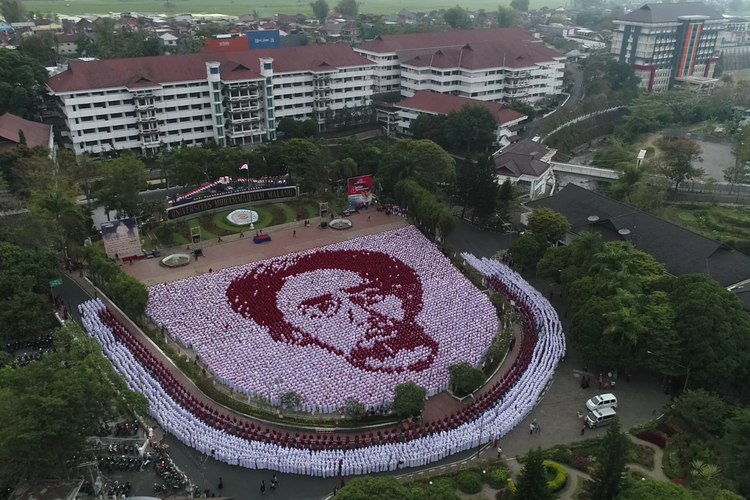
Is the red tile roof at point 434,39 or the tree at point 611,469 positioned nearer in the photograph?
the tree at point 611,469

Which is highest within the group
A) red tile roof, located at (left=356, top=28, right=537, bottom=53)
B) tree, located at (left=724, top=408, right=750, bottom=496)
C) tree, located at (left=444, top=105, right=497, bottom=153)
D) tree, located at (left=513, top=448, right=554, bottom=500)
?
red tile roof, located at (left=356, top=28, right=537, bottom=53)

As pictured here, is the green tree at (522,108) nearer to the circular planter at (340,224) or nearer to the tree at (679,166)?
the tree at (679,166)

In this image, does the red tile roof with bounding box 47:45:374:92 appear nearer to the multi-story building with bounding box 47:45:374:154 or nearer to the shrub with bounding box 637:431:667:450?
the multi-story building with bounding box 47:45:374:154

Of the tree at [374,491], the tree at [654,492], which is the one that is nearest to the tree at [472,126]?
the tree at [654,492]

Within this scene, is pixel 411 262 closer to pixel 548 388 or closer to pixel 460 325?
pixel 460 325

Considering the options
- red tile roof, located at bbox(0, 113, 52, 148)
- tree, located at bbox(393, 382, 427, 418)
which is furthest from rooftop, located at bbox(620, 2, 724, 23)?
tree, located at bbox(393, 382, 427, 418)

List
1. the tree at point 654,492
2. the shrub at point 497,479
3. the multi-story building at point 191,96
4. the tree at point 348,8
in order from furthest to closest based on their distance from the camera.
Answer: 1. the tree at point 348,8
2. the multi-story building at point 191,96
3. the shrub at point 497,479
4. the tree at point 654,492

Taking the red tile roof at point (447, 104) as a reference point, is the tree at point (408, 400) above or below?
below

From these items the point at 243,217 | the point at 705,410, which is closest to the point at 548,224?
the point at 705,410
